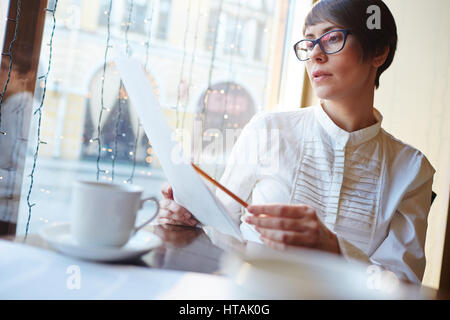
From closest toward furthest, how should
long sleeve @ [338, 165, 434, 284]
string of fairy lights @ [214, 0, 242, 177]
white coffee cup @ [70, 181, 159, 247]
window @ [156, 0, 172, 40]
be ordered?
white coffee cup @ [70, 181, 159, 247] < long sleeve @ [338, 165, 434, 284] < window @ [156, 0, 172, 40] < string of fairy lights @ [214, 0, 242, 177]

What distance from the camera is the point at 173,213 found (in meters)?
0.80

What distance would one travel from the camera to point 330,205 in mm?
1027

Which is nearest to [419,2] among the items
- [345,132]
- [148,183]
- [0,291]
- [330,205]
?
[345,132]

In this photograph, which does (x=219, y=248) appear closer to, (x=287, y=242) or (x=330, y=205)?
A: (x=287, y=242)

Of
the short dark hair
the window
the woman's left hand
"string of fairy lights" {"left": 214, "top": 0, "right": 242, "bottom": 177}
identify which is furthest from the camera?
"string of fairy lights" {"left": 214, "top": 0, "right": 242, "bottom": 177}

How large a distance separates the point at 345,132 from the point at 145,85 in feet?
2.46

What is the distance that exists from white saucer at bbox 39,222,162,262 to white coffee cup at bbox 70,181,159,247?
1cm

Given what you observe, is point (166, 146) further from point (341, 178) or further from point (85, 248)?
point (341, 178)

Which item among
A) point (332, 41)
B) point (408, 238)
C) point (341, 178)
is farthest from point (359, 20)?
point (408, 238)

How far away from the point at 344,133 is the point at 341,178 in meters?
0.14

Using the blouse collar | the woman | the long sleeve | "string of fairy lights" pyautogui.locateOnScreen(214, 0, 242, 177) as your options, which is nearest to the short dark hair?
the woman

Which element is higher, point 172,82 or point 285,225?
point 172,82

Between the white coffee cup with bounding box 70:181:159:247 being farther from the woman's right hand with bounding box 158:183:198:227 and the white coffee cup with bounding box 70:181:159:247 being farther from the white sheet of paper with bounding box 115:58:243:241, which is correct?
the woman's right hand with bounding box 158:183:198:227

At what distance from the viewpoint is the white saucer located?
0.43 meters
